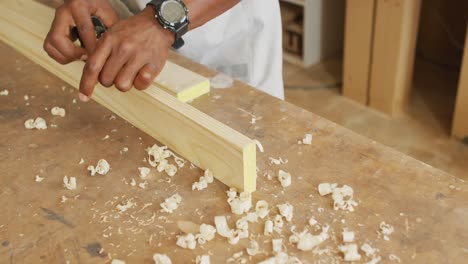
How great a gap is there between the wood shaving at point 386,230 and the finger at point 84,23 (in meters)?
0.64

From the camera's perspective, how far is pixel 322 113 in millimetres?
2459

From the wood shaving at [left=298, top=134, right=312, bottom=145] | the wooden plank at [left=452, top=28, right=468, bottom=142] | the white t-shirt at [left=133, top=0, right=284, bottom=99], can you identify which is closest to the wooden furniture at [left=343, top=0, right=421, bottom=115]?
the wooden plank at [left=452, top=28, right=468, bottom=142]

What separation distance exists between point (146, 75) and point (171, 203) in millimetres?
246

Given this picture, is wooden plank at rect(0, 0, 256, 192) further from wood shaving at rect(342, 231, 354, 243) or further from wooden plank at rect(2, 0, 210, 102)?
wood shaving at rect(342, 231, 354, 243)

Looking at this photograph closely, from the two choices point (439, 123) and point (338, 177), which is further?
point (439, 123)

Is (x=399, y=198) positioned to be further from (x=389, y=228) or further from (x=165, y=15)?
(x=165, y=15)

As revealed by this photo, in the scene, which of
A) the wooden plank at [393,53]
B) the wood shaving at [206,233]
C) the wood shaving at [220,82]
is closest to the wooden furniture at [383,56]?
the wooden plank at [393,53]

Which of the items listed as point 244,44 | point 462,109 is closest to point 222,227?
point 244,44

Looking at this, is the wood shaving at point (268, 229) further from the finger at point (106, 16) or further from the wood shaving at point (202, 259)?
the finger at point (106, 16)

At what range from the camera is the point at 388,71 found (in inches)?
91.2

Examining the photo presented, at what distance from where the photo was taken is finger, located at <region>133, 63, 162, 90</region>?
3.14 ft

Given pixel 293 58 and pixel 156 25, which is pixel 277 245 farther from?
pixel 293 58

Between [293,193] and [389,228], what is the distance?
0.53 feet

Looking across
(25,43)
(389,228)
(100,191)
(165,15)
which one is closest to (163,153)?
(100,191)
